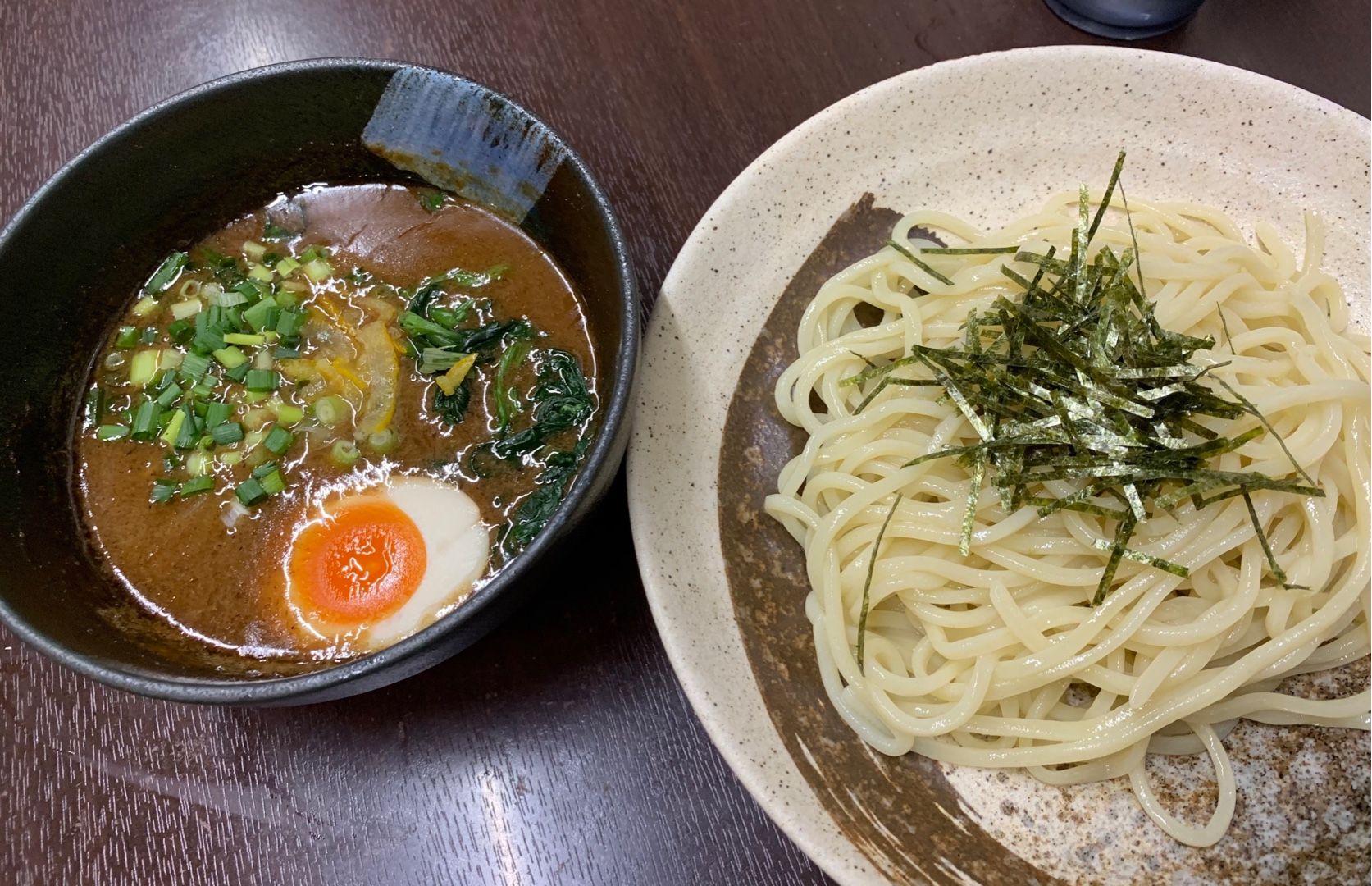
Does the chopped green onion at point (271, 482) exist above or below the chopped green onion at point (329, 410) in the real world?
below

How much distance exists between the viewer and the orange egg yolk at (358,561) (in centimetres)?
204

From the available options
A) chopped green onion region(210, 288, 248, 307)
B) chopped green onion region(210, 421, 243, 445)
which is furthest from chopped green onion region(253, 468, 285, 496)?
chopped green onion region(210, 288, 248, 307)

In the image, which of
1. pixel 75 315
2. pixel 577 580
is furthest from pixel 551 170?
pixel 75 315

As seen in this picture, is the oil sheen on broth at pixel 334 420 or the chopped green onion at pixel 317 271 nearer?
the oil sheen on broth at pixel 334 420

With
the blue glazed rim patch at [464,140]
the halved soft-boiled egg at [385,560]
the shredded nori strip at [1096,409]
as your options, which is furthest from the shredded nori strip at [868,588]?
the blue glazed rim patch at [464,140]

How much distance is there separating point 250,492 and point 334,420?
0.88 feet

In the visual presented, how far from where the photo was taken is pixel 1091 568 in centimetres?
211

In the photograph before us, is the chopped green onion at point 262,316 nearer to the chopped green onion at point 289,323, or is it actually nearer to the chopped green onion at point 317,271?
the chopped green onion at point 289,323

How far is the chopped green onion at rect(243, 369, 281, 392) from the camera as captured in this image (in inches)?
87.7

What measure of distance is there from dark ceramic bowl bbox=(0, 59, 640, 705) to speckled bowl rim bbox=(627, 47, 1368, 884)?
0.18 meters

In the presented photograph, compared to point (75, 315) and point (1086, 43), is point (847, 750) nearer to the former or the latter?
point (75, 315)

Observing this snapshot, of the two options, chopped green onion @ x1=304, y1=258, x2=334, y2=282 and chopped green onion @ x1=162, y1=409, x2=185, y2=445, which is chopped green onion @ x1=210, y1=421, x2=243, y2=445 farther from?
chopped green onion @ x1=304, y1=258, x2=334, y2=282

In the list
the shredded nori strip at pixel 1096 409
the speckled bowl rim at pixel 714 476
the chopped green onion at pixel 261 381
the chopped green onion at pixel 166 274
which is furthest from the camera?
the chopped green onion at pixel 166 274

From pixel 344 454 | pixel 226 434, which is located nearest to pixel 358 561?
pixel 344 454
